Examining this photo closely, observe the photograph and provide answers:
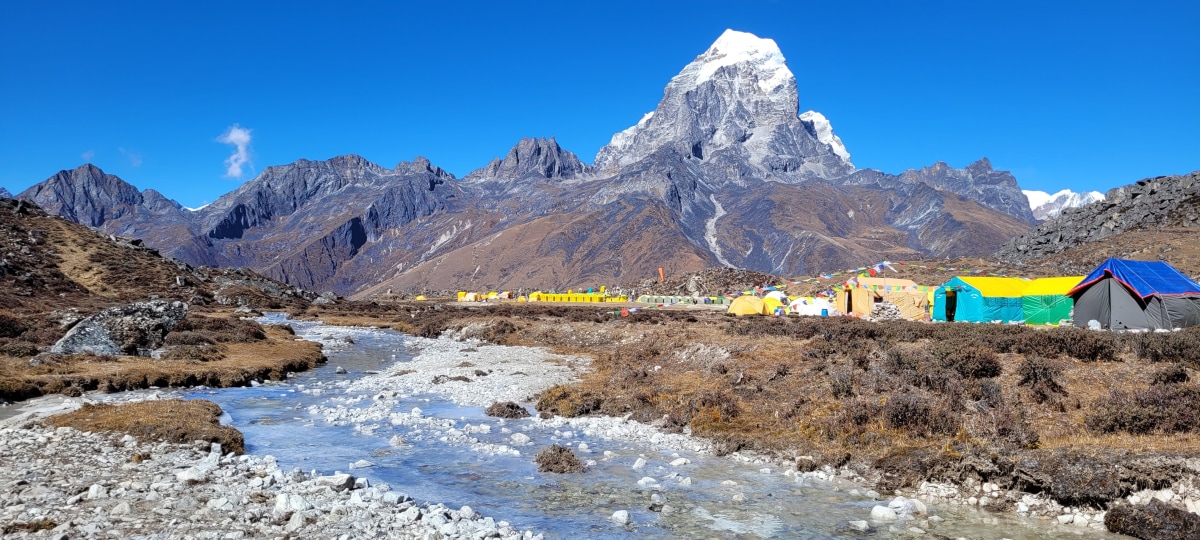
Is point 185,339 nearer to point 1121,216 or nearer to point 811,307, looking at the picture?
point 811,307

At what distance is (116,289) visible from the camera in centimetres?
6794

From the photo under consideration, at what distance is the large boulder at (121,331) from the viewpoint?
27766 mm

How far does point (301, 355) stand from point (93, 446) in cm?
2121

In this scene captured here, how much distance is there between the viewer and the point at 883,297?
50.5m

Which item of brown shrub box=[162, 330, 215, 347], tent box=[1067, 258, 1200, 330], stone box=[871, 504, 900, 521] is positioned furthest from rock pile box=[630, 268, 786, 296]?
stone box=[871, 504, 900, 521]

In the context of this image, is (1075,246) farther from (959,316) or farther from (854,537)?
(854,537)

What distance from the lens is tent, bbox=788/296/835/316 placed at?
51.8m

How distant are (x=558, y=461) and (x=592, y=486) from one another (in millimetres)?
1454

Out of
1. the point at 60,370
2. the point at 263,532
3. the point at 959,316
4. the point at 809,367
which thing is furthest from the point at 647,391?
the point at 959,316

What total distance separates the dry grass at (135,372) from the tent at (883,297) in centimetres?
3917

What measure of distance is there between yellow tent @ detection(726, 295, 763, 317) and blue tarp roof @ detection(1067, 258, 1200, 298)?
23.4m

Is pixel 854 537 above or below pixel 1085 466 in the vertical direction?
below

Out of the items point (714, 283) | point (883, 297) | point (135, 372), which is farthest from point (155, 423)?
point (714, 283)

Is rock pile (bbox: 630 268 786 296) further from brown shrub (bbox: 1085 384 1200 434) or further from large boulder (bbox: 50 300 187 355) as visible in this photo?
brown shrub (bbox: 1085 384 1200 434)
